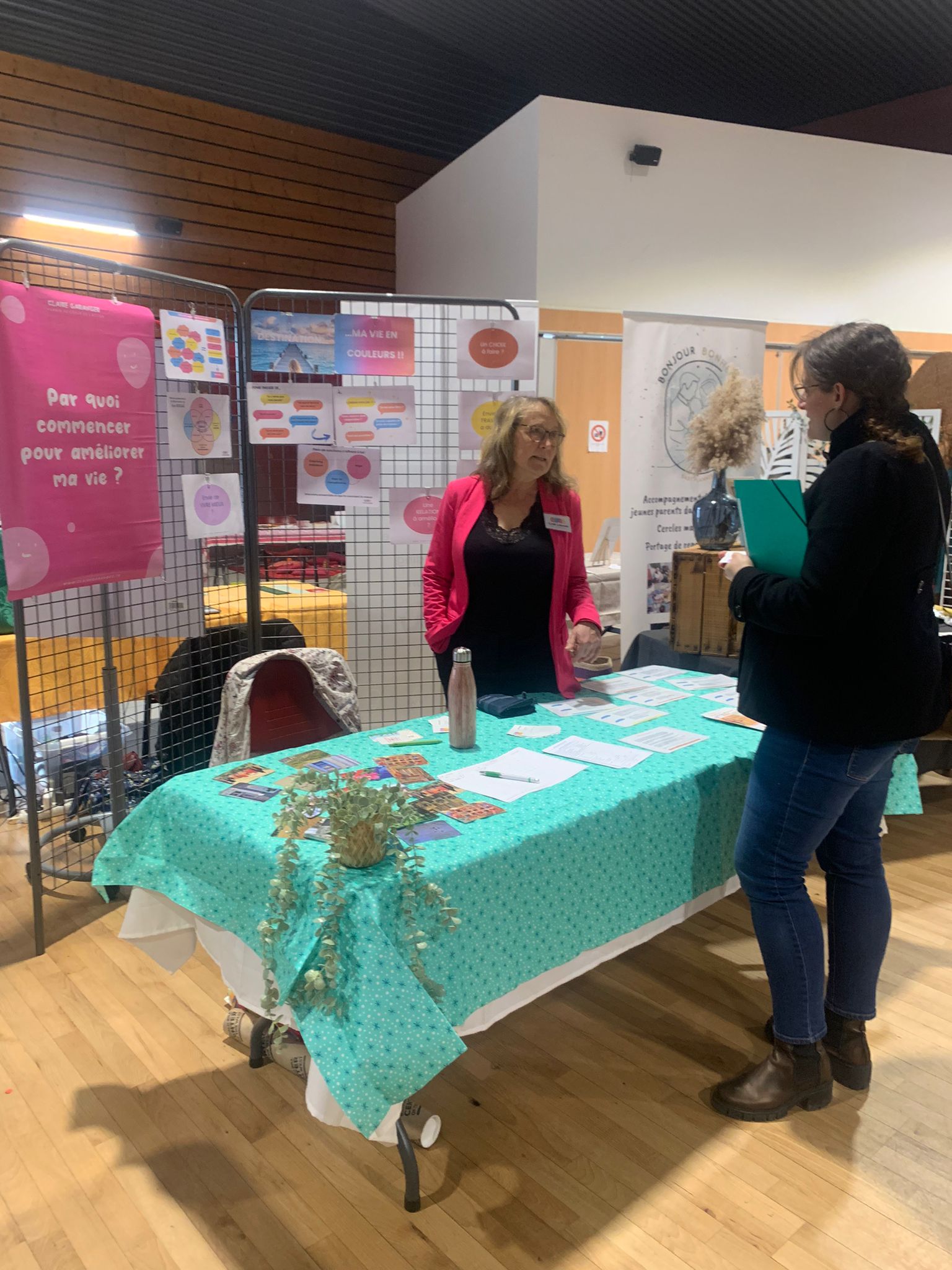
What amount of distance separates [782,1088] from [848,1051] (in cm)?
21

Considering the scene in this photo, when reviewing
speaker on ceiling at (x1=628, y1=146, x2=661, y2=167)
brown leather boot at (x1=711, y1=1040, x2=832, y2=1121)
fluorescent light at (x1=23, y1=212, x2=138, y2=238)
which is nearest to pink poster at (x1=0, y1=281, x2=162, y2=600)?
brown leather boot at (x1=711, y1=1040, x2=832, y2=1121)

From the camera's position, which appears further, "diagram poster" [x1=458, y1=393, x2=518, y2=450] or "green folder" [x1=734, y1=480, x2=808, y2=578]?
"diagram poster" [x1=458, y1=393, x2=518, y2=450]

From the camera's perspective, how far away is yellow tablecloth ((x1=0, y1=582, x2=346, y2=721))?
11.6ft

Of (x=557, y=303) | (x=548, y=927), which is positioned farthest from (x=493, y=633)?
(x=557, y=303)

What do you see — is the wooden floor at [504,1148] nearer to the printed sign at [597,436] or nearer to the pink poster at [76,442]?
the pink poster at [76,442]

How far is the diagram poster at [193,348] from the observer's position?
3.02 metres

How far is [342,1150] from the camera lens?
1.86 meters

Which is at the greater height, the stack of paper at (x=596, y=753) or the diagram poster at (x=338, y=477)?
the diagram poster at (x=338, y=477)

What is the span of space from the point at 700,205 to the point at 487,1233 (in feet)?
17.9

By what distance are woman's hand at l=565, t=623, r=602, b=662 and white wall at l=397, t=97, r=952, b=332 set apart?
3383 mm

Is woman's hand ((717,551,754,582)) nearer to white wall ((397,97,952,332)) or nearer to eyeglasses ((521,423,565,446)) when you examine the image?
eyeglasses ((521,423,565,446))

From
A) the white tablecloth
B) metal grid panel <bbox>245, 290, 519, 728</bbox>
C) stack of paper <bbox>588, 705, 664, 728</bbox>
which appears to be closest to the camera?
the white tablecloth

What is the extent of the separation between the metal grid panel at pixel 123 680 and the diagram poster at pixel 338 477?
0.96 ft

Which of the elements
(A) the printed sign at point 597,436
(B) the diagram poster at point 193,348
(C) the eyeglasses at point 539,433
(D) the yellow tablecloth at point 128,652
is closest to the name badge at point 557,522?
(C) the eyeglasses at point 539,433
